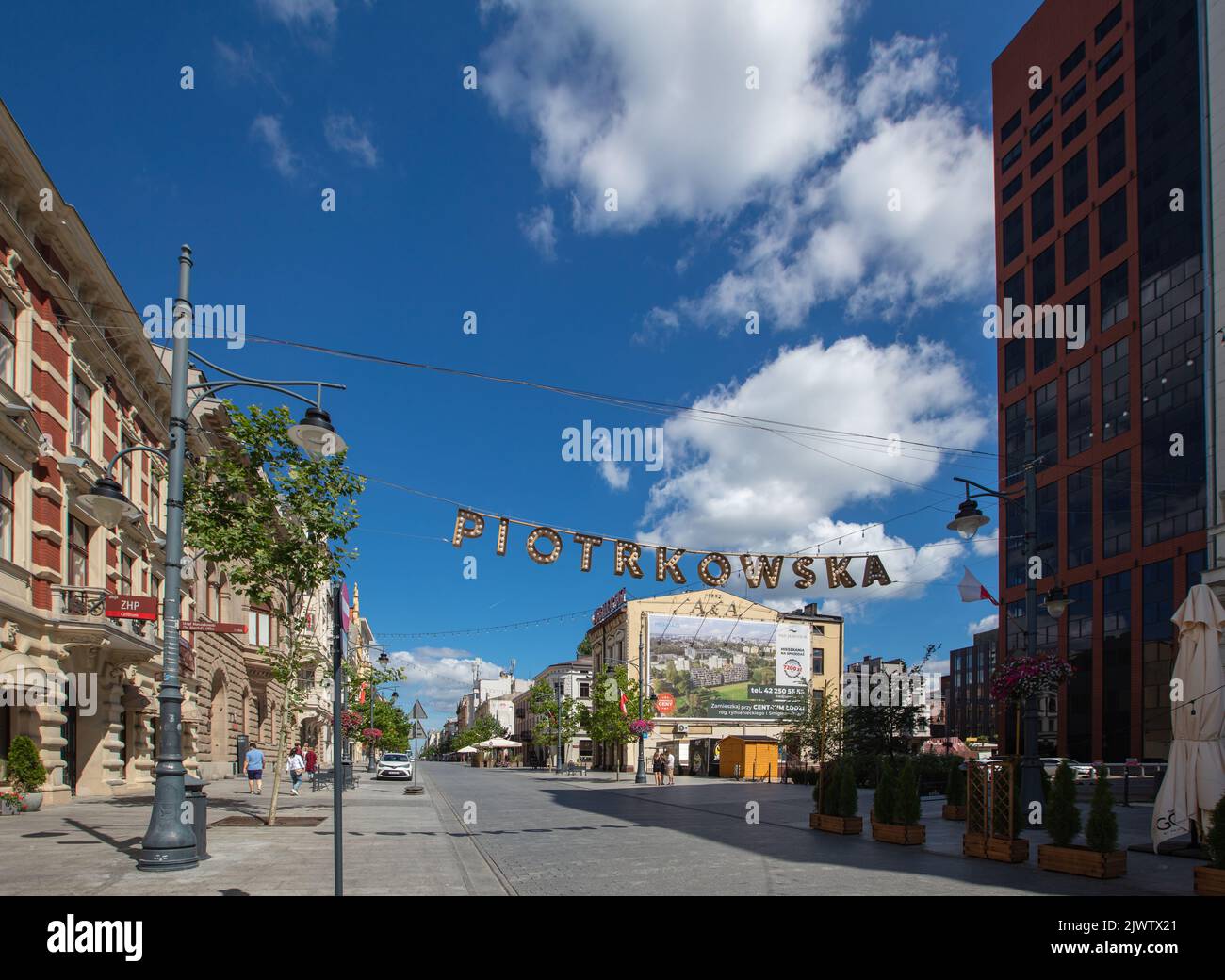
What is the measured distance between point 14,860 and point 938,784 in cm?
2782

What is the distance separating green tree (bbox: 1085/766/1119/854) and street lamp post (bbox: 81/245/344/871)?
10680mm

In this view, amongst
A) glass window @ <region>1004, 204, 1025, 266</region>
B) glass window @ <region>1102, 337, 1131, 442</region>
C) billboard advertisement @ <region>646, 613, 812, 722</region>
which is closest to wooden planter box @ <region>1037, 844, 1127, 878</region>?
glass window @ <region>1102, 337, 1131, 442</region>

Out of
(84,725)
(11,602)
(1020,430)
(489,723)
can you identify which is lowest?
(489,723)

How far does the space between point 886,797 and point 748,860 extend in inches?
140

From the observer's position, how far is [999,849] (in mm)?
13375

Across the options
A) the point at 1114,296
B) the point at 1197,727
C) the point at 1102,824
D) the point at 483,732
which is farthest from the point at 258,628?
the point at 483,732

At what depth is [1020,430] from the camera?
5525 cm

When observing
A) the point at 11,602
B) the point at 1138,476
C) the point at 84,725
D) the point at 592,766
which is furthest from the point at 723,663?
the point at 11,602

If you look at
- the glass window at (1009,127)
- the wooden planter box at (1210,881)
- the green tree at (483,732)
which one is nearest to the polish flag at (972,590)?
the wooden planter box at (1210,881)

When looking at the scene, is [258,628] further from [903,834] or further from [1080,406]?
[1080,406]

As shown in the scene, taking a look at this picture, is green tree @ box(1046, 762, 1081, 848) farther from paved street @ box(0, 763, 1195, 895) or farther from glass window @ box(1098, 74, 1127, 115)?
glass window @ box(1098, 74, 1127, 115)

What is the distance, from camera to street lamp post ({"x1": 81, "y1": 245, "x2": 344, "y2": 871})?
12000 millimetres
